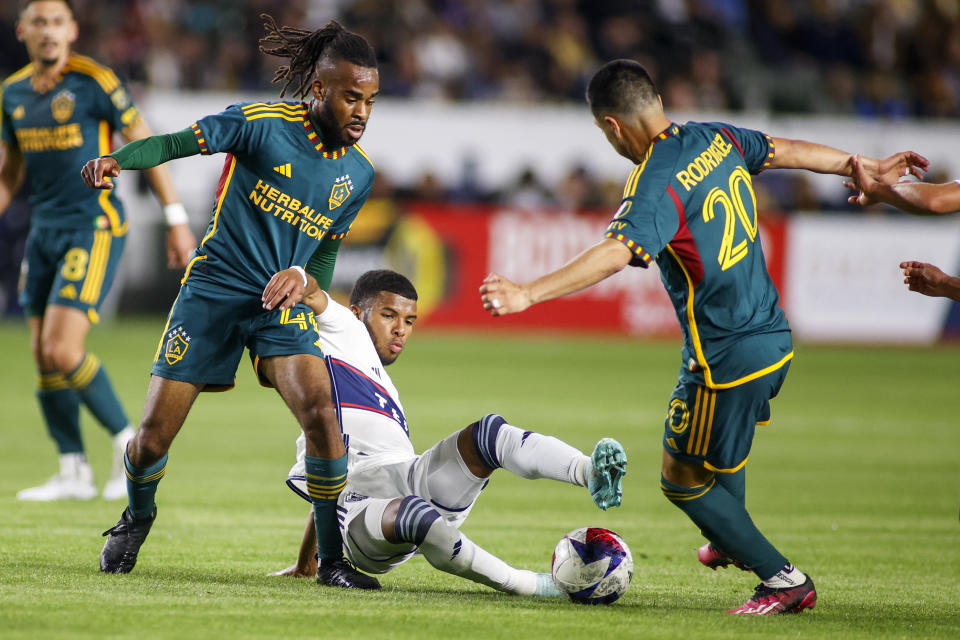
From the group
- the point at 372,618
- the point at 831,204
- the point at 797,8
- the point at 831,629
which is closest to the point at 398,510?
the point at 372,618

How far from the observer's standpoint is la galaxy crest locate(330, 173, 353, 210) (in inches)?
221

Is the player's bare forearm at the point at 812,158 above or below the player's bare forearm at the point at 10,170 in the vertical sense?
below

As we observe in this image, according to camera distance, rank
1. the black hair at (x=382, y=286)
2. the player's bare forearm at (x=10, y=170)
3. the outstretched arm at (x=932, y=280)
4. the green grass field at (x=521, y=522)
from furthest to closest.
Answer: the player's bare forearm at (x=10, y=170) < the black hair at (x=382, y=286) < the outstretched arm at (x=932, y=280) < the green grass field at (x=521, y=522)

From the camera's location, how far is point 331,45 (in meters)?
5.57

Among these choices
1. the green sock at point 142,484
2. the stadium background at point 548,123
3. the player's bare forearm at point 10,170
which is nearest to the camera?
the green sock at point 142,484

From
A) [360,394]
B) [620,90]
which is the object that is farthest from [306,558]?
[620,90]

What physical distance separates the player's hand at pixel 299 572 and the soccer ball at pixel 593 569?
116 cm

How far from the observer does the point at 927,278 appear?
5289 millimetres

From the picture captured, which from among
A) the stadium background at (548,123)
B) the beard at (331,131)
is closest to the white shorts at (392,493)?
the beard at (331,131)

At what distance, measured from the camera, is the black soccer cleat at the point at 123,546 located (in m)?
5.53

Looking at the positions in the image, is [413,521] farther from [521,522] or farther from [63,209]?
[63,209]

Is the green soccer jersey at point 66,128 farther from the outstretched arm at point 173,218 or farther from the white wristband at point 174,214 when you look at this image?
the white wristband at point 174,214

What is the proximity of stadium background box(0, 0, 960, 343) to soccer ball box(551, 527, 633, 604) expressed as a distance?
13.0 metres

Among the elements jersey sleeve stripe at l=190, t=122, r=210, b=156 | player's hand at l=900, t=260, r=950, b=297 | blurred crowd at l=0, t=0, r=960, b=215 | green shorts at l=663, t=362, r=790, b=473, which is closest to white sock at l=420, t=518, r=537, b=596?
green shorts at l=663, t=362, r=790, b=473
